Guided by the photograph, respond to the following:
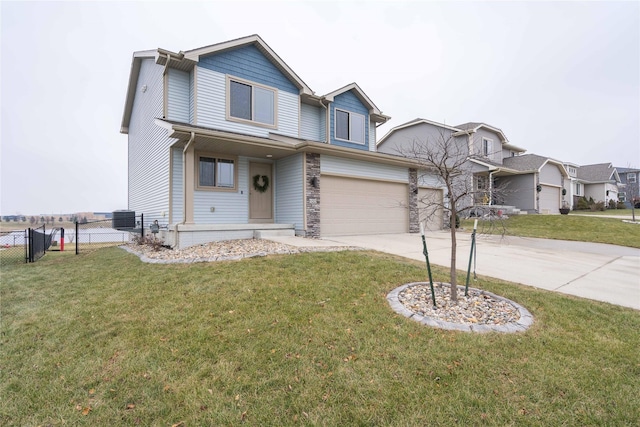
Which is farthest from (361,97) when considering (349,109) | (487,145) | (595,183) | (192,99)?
(595,183)

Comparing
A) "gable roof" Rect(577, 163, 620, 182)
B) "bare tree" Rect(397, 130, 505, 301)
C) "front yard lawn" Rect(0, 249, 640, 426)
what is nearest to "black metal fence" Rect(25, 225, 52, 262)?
"front yard lawn" Rect(0, 249, 640, 426)

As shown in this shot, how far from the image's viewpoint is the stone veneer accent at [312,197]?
32.7ft

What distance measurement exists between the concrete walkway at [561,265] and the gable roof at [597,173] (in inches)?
1174

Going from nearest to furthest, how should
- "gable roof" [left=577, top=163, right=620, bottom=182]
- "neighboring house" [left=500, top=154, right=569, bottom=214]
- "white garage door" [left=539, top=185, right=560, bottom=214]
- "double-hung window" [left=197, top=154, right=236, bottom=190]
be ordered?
"double-hung window" [left=197, top=154, right=236, bottom=190]
"neighboring house" [left=500, top=154, right=569, bottom=214]
"white garage door" [left=539, top=185, right=560, bottom=214]
"gable roof" [left=577, top=163, right=620, bottom=182]

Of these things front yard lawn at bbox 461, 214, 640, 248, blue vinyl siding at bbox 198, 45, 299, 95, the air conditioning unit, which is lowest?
front yard lawn at bbox 461, 214, 640, 248

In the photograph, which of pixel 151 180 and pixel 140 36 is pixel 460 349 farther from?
pixel 140 36

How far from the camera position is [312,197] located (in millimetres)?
10086

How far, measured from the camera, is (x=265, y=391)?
91.6 inches

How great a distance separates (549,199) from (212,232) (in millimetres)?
27381

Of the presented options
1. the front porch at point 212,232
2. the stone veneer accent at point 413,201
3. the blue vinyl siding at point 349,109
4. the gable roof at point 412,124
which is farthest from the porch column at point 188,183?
the gable roof at point 412,124

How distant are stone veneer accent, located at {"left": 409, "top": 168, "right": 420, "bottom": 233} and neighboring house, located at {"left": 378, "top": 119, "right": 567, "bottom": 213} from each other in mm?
7852

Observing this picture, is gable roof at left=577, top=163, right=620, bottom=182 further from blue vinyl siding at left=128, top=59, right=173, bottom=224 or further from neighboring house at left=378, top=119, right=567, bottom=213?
blue vinyl siding at left=128, top=59, right=173, bottom=224

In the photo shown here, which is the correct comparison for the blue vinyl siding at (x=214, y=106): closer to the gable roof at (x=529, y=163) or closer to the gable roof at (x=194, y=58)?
the gable roof at (x=194, y=58)

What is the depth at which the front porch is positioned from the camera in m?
8.45
